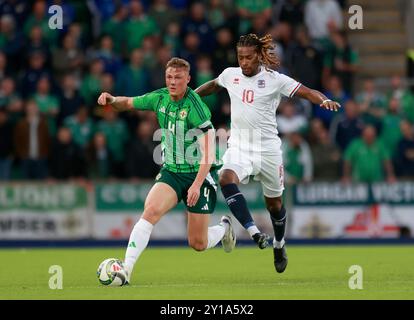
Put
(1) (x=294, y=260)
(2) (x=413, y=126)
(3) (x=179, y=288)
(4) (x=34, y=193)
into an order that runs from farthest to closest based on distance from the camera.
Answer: (2) (x=413, y=126), (4) (x=34, y=193), (1) (x=294, y=260), (3) (x=179, y=288)

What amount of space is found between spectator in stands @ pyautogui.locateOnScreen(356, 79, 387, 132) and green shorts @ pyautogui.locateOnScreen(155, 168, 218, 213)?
8.81 m

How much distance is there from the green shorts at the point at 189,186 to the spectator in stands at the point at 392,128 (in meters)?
8.85

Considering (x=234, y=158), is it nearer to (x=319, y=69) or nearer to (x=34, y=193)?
(x=34, y=193)

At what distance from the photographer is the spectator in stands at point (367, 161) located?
19.5m

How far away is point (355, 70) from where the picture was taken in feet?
73.1

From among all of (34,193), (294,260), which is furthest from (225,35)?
(294,260)

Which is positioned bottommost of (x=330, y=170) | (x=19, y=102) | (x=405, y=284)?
(x=405, y=284)

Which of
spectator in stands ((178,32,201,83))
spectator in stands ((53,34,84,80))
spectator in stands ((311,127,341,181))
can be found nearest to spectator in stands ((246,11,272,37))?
spectator in stands ((178,32,201,83))

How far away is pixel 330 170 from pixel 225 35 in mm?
3126

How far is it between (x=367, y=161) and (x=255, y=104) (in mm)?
7897

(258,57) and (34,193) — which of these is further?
(34,193)

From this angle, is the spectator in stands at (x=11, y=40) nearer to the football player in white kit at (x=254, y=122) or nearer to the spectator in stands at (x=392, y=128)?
the spectator in stands at (x=392, y=128)

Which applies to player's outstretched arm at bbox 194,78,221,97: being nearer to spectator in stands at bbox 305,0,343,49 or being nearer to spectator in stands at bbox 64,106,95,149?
spectator in stands at bbox 64,106,95,149

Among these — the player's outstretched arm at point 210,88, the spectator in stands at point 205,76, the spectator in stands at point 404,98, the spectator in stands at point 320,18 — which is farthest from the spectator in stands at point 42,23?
the player's outstretched arm at point 210,88
